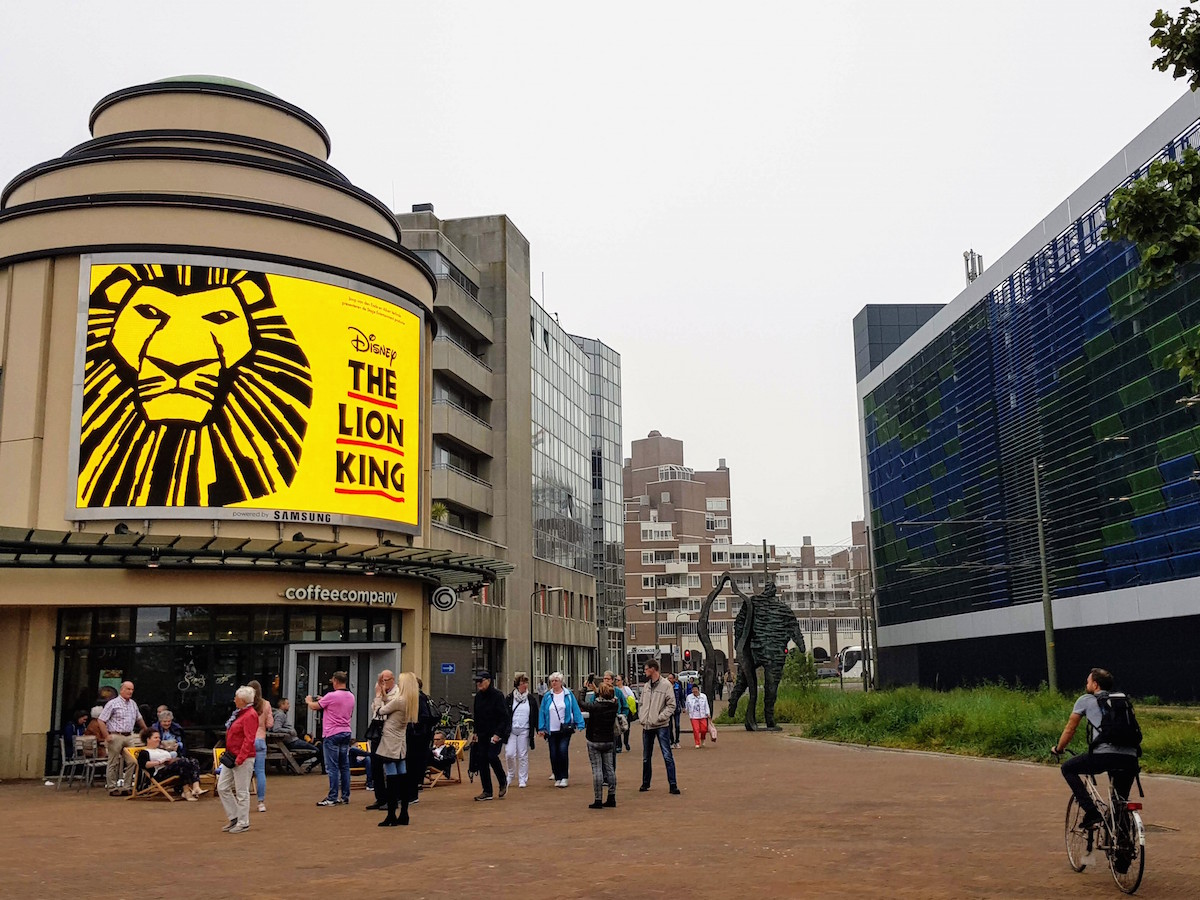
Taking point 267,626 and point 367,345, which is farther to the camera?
point 367,345

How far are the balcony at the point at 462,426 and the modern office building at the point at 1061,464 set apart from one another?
63.9 ft

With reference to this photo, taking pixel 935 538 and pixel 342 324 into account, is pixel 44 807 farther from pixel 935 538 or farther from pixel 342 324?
pixel 935 538

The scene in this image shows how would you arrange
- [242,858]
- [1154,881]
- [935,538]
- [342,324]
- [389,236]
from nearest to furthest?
[1154,881] → [242,858] → [342,324] → [389,236] → [935,538]

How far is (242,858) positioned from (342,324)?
1702 centimetres

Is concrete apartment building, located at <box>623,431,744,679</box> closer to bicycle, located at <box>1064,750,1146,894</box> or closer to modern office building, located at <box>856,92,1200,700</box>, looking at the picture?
modern office building, located at <box>856,92,1200,700</box>

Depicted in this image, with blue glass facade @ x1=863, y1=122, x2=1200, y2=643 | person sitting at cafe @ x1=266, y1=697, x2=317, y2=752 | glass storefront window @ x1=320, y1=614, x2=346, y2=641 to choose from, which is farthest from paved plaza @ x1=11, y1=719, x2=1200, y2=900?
blue glass facade @ x1=863, y1=122, x2=1200, y2=643

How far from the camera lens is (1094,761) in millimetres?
9453

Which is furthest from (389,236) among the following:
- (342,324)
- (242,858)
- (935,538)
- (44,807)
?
(935,538)

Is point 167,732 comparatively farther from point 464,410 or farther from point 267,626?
point 464,410

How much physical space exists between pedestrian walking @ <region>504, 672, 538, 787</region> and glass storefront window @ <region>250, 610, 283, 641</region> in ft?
26.6

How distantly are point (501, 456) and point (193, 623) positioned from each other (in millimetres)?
31126

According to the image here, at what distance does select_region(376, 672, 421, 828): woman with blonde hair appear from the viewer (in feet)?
46.0

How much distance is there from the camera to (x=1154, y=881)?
30.8 ft

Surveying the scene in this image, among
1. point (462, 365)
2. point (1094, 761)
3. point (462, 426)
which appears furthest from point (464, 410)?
point (1094, 761)
